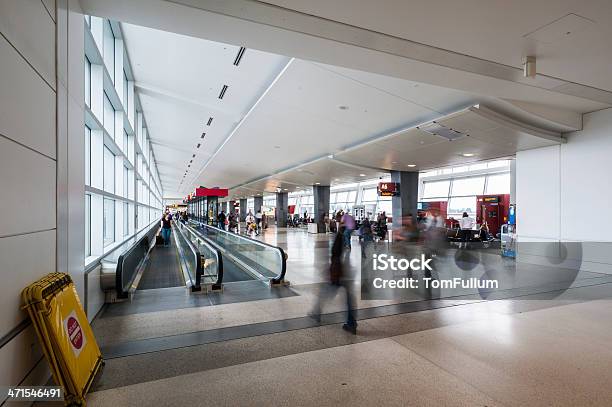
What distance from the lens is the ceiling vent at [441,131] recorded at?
10.0 metres

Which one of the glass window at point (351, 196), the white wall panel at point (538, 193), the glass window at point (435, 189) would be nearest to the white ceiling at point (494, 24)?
the white wall panel at point (538, 193)

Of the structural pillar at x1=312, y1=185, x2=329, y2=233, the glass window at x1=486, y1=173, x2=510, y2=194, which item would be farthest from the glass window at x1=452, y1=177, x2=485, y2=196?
the structural pillar at x1=312, y1=185, x2=329, y2=233

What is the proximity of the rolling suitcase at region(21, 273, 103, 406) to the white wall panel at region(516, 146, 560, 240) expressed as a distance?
1203 centimetres

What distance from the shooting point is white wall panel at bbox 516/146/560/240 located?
10.2 meters

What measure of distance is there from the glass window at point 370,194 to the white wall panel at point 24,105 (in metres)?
34.0

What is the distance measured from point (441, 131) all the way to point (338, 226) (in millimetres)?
5903

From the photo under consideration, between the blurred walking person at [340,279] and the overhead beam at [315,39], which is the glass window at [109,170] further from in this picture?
the blurred walking person at [340,279]

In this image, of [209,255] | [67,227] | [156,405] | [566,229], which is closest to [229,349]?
[156,405]

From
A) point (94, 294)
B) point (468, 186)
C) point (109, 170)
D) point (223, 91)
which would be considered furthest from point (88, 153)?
point (468, 186)

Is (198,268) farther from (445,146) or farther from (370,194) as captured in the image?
(370,194)

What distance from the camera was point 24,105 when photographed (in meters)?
2.65

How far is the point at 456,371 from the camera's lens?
3512 millimetres

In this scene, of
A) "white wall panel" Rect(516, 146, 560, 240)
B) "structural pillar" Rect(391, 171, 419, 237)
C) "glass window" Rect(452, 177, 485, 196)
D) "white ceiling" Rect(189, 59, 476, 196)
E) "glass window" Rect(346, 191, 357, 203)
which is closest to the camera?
"white ceiling" Rect(189, 59, 476, 196)

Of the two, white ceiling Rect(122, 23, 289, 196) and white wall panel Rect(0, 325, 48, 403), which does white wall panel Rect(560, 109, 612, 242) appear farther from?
white wall panel Rect(0, 325, 48, 403)
